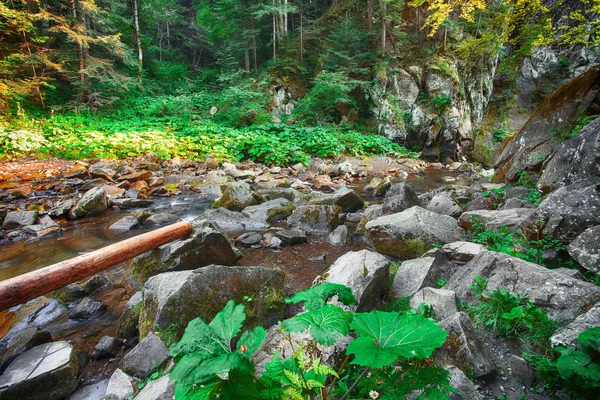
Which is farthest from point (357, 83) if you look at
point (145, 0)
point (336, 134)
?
point (145, 0)

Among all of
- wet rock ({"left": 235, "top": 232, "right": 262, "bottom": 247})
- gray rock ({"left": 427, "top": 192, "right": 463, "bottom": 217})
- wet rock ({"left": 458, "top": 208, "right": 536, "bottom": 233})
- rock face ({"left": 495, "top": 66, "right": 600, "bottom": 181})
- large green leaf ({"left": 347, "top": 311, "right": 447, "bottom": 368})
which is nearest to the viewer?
large green leaf ({"left": 347, "top": 311, "right": 447, "bottom": 368})

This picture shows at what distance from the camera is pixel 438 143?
60.0ft

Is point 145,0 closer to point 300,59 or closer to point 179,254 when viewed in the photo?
point 300,59

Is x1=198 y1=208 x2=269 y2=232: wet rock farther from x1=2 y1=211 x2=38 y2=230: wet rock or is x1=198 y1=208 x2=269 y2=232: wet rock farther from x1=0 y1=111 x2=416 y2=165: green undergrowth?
x1=0 y1=111 x2=416 y2=165: green undergrowth

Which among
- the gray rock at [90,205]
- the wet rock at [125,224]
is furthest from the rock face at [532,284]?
the gray rock at [90,205]

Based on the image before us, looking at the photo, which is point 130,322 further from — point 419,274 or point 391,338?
point 419,274

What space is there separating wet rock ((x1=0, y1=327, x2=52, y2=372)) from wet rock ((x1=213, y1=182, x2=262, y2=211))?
4840 mm

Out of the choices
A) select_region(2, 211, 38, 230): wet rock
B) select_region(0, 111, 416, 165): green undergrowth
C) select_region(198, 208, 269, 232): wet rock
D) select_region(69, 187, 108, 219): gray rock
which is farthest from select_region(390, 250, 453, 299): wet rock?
select_region(0, 111, 416, 165): green undergrowth

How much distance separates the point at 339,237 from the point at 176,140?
10.9 meters

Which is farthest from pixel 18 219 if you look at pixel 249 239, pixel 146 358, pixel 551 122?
pixel 551 122

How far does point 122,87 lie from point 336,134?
1338 cm

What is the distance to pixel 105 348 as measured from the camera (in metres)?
2.89

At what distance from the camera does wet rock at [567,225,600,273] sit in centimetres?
275

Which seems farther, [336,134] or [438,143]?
[438,143]
